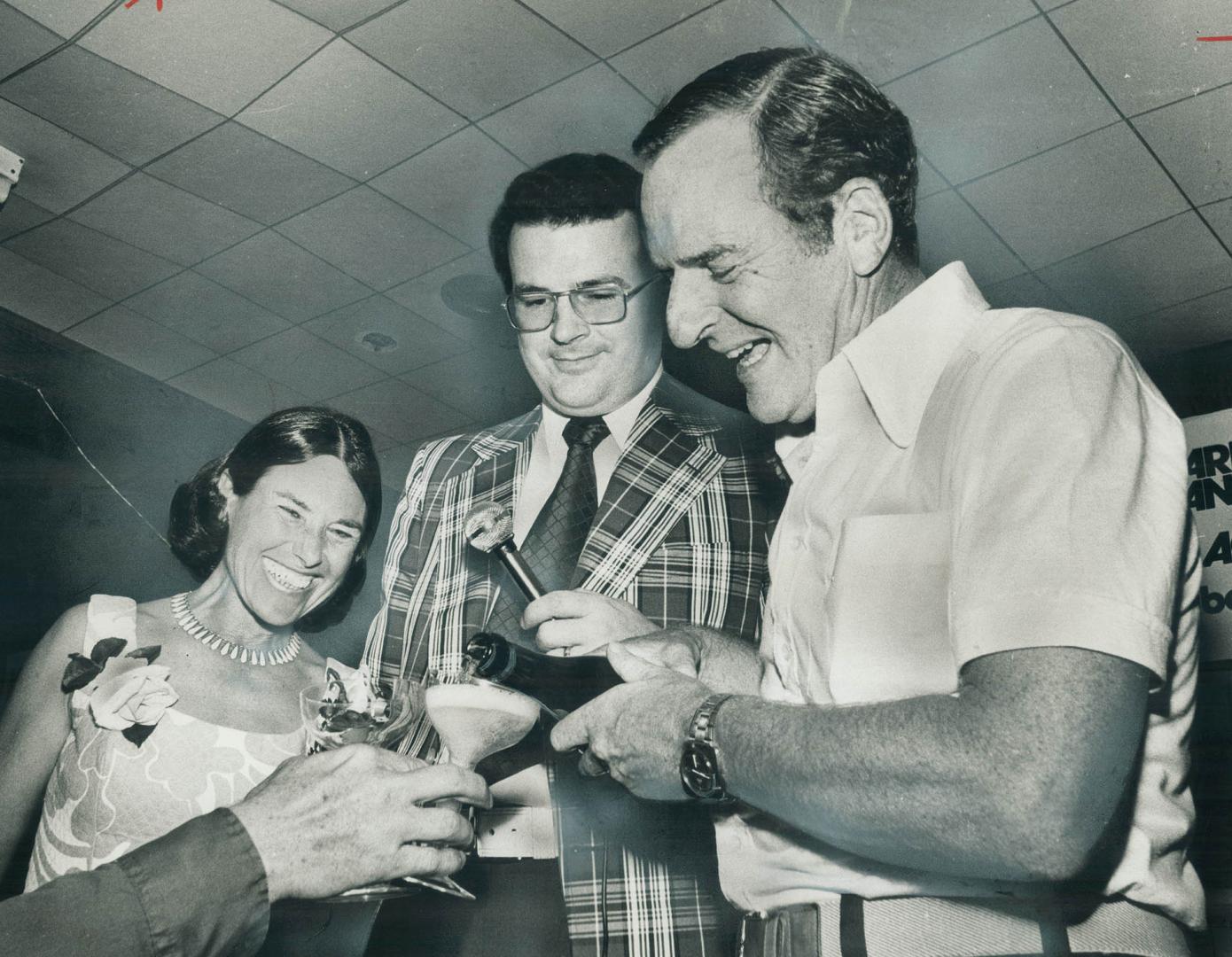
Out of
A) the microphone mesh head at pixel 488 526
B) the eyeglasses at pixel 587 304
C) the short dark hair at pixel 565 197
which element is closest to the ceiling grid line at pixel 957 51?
the short dark hair at pixel 565 197

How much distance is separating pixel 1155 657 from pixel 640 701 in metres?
0.43

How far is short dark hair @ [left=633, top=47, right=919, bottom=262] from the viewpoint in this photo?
3.63 ft

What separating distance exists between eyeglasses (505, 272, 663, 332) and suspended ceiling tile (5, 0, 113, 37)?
0.75m

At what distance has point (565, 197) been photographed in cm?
143

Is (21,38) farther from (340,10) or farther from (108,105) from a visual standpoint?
(340,10)

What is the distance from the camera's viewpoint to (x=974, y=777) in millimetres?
638

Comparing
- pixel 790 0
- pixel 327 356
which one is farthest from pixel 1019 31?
pixel 327 356

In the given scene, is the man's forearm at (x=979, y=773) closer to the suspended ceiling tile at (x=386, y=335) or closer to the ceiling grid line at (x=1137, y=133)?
the suspended ceiling tile at (x=386, y=335)

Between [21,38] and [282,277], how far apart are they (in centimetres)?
49

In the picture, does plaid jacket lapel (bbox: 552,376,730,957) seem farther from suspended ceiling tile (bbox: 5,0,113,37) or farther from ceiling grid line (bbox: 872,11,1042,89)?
suspended ceiling tile (bbox: 5,0,113,37)

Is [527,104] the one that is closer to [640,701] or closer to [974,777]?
[640,701]

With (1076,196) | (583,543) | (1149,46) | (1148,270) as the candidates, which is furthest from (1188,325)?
(583,543)

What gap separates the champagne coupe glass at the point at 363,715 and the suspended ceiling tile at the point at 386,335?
51 cm

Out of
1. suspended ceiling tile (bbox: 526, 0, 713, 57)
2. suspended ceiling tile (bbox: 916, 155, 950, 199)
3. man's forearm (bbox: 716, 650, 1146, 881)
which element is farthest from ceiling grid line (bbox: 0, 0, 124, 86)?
man's forearm (bbox: 716, 650, 1146, 881)
